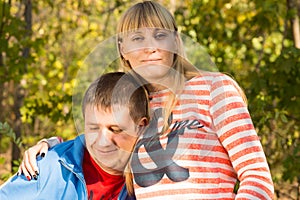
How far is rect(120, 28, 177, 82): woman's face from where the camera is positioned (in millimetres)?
2480

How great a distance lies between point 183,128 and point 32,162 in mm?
565

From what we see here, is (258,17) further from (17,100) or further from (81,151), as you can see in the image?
(81,151)

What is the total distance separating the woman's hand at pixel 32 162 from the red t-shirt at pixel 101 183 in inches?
6.8

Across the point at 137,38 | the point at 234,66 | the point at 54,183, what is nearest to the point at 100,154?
the point at 54,183

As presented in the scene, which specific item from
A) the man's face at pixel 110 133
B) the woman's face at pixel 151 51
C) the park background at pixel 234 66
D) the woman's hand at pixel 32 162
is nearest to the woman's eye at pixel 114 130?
the man's face at pixel 110 133

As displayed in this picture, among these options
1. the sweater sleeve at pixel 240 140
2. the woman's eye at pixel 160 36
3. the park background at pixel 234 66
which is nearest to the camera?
the sweater sleeve at pixel 240 140

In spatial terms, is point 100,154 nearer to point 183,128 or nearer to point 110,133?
point 110,133

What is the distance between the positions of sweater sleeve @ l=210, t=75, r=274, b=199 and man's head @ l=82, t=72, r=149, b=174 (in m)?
0.27

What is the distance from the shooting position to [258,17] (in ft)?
16.7

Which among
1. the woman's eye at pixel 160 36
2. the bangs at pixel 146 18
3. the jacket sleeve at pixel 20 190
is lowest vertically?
the jacket sleeve at pixel 20 190

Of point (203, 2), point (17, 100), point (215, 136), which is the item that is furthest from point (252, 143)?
point (17, 100)

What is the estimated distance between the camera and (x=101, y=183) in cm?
261

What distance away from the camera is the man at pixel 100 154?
2.48 metres

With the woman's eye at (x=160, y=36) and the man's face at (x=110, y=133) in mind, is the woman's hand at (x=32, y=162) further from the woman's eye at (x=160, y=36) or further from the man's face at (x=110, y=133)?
the woman's eye at (x=160, y=36)
